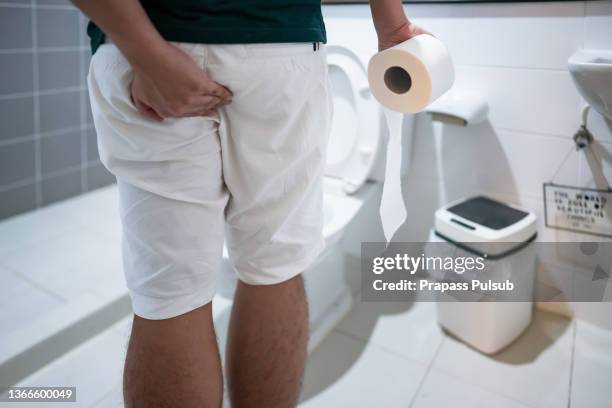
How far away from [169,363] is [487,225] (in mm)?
819

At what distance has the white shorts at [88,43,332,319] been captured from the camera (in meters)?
0.50

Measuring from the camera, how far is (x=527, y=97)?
3.92 feet

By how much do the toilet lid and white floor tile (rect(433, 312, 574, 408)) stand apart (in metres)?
0.48

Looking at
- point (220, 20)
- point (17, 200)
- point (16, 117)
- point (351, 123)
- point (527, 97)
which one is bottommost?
point (17, 200)

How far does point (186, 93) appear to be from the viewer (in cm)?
47

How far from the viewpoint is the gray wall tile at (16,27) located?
1461 mm

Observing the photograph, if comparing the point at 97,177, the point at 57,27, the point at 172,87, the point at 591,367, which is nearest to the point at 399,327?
the point at 591,367

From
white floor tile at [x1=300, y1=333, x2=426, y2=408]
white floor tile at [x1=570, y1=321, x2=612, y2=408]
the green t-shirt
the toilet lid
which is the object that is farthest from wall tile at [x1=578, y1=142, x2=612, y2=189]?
the green t-shirt

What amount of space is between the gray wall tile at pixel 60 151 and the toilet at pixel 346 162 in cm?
101

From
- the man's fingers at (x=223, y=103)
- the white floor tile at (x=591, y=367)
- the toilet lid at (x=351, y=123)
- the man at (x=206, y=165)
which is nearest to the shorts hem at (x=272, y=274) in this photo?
the man at (x=206, y=165)

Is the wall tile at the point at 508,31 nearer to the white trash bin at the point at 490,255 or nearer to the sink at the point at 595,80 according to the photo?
the sink at the point at 595,80

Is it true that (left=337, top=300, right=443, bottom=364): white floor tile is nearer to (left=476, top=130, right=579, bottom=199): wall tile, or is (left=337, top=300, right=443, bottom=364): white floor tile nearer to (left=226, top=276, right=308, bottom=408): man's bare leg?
(left=476, top=130, right=579, bottom=199): wall tile

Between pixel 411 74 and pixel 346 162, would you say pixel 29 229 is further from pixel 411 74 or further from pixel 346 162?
pixel 411 74

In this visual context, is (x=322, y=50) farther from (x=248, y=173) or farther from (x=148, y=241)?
(x=148, y=241)
